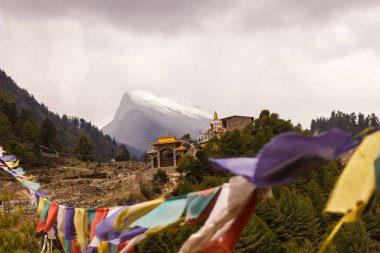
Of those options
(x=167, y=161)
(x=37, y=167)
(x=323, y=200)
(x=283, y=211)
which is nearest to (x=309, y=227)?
(x=283, y=211)

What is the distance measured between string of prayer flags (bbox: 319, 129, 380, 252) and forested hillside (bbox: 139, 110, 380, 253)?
403 inches

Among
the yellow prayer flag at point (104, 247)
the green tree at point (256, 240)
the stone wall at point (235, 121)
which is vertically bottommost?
the green tree at point (256, 240)

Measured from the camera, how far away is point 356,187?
154 cm

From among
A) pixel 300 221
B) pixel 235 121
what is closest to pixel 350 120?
pixel 235 121

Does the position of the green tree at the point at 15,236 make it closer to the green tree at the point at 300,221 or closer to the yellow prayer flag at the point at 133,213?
→ the yellow prayer flag at the point at 133,213

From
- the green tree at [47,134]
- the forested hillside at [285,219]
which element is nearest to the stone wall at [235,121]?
the forested hillside at [285,219]

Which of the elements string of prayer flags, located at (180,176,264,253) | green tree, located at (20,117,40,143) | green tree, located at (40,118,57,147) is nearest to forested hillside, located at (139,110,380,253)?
string of prayer flags, located at (180,176,264,253)

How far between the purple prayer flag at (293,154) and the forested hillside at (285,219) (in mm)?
10187

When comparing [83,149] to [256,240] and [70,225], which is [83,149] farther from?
[70,225]

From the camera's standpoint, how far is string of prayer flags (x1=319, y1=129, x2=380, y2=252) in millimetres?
1507

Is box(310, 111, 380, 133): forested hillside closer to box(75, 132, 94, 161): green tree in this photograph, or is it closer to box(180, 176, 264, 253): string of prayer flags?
box(75, 132, 94, 161): green tree

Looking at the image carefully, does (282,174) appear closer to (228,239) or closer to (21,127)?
(228,239)

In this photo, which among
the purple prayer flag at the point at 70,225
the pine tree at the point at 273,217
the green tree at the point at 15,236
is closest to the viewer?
the purple prayer flag at the point at 70,225

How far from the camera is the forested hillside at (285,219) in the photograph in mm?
16406
